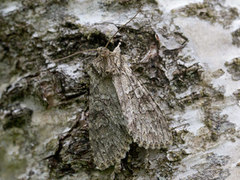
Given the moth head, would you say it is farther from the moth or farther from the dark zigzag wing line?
the dark zigzag wing line

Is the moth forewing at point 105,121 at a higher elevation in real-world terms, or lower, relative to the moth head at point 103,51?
lower

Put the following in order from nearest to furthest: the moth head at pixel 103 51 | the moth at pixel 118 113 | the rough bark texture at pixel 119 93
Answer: the rough bark texture at pixel 119 93, the moth at pixel 118 113, the moth head at pixel 103 51

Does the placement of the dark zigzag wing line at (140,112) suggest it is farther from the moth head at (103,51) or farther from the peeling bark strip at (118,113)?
the moth head at (103,51)

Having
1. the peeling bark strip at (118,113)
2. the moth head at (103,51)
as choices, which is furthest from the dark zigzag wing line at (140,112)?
the moth head at (103,51)

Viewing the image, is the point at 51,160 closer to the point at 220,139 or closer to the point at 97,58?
the point at 97,58

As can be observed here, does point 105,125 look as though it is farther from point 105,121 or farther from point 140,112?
point 140,112

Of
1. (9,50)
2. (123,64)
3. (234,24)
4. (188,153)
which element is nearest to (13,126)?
(9,50)

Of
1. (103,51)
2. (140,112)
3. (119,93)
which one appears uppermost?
(103,51)

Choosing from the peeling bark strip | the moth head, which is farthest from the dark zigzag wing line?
the moth head

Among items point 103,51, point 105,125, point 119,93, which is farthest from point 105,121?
point 103,51
